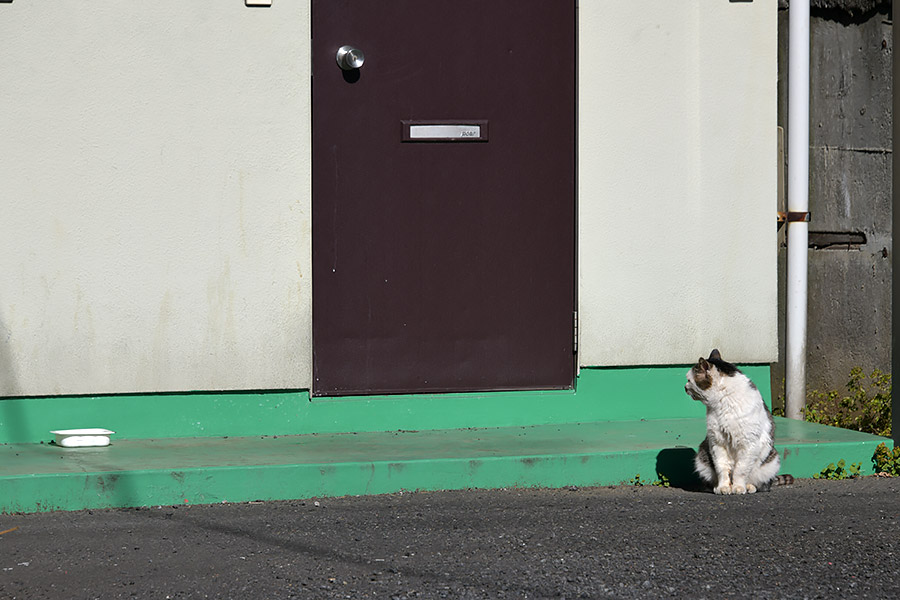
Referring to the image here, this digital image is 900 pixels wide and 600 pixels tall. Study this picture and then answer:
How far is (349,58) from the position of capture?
18.7 feet

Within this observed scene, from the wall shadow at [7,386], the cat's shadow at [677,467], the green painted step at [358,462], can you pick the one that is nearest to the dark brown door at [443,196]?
the green painted step at [358,462]

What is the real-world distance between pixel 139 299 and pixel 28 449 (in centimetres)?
93

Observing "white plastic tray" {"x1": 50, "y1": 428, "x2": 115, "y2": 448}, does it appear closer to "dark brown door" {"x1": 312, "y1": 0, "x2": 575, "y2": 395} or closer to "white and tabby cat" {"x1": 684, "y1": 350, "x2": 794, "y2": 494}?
"dark brown door" {"x1": 312, "y1": 0, "x2": 575, "y2": 395}

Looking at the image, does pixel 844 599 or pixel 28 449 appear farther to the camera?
pixel 28 449

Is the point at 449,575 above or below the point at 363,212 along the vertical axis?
below

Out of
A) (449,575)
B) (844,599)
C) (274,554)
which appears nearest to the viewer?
(844,599)

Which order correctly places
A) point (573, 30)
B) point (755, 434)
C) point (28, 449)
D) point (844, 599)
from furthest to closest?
point (573, 30)
point (28, 449)
point (755, 434)
point (844, 599)

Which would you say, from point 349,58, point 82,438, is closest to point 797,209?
point 349,58

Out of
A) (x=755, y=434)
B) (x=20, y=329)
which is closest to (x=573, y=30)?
(x=755, y=434)

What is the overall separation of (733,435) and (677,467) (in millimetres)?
466

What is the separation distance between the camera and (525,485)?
5.07m

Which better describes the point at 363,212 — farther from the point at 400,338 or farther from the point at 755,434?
the point at 755,434

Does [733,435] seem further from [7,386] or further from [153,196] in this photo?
[7,386]

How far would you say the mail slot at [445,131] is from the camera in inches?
230
